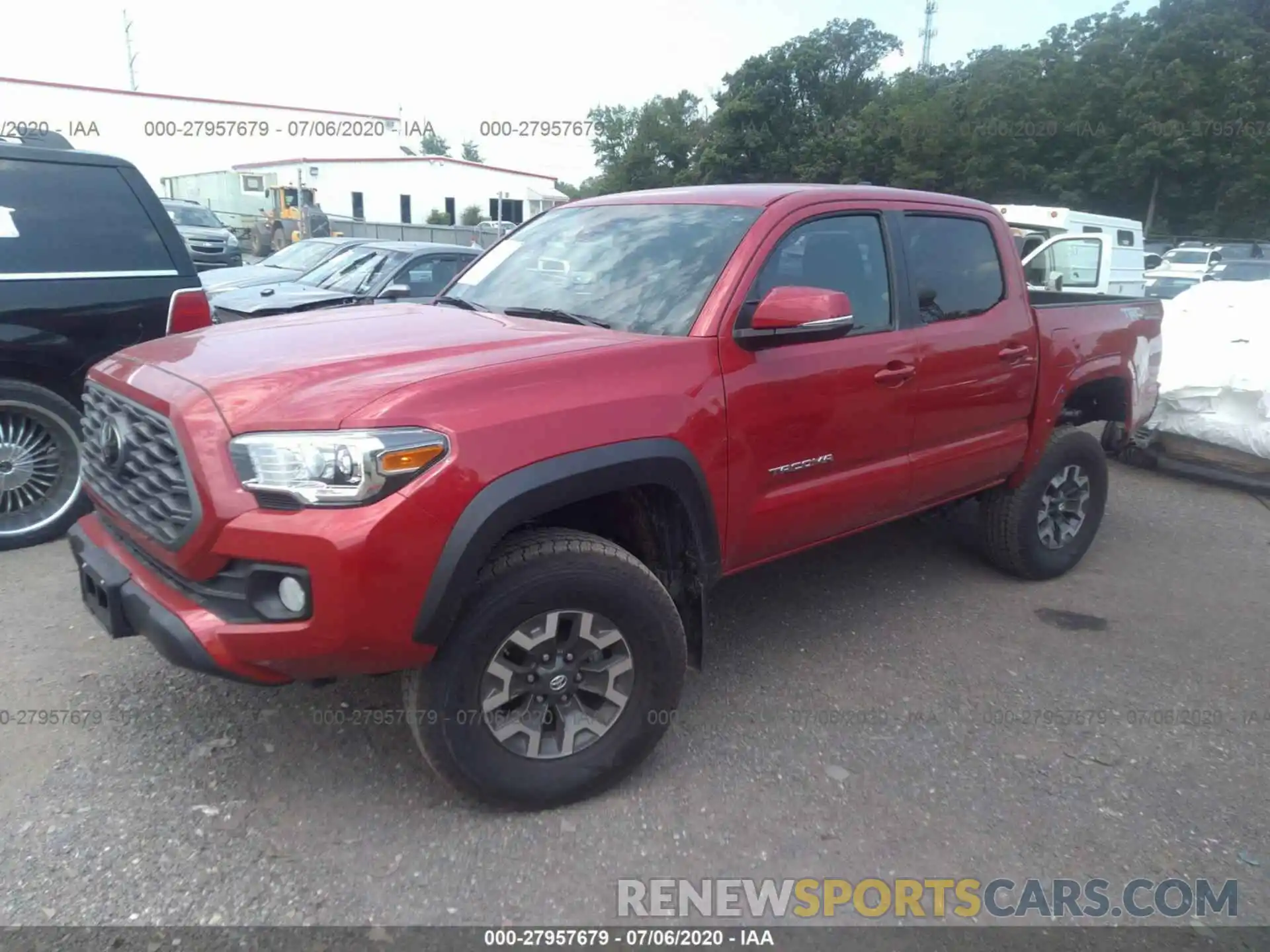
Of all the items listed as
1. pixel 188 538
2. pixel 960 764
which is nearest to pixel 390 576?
pixel 188 538

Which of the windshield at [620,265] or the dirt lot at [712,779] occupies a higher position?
the windshield at [620,265]

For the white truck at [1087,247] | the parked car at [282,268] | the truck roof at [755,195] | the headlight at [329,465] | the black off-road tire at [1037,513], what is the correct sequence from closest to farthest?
the headlight at [329,465], the truck roof at [755,195], the black off-road tire at [1037,513], the parked car at [282,268], the white truck at [1087,247]

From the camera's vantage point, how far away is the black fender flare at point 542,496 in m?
2.49

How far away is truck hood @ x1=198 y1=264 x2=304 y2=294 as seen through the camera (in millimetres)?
10320

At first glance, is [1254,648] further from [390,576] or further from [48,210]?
[48,210]

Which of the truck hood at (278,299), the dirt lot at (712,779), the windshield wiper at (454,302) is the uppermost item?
the windshield wiper at (454,302)

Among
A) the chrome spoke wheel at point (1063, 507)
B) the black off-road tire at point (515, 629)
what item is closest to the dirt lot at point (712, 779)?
the black off-road tire at point (515, 629)

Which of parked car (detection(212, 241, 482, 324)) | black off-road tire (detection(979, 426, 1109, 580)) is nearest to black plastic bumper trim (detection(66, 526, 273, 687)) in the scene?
black off-road tire (detection(979, 426, 1109, 580))

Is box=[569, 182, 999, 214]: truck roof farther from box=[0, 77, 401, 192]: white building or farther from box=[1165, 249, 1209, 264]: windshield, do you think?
box=[0, 77, 401, 192]: white building

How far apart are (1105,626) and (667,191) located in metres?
2.92

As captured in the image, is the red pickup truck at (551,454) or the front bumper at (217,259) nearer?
the red pickup truck at (551,454)

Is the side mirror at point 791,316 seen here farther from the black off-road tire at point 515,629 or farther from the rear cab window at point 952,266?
the rear cab window at point 952,266

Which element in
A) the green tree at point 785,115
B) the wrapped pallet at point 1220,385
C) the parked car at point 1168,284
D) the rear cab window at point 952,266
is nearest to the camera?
the rear cab window at point 952,266

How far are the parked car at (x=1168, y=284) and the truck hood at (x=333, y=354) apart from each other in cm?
1838
